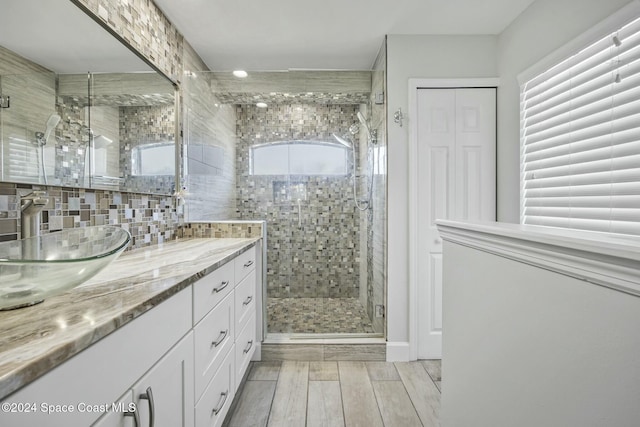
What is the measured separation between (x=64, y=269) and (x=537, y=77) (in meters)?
2.63

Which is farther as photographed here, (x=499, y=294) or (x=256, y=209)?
(x=256, y=209)

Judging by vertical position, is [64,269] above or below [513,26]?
below

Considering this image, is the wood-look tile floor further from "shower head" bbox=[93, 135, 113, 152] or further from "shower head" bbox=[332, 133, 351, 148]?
"shower head" bbox=[332, 133, 351, 148]

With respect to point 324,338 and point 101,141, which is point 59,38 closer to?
point 101,141

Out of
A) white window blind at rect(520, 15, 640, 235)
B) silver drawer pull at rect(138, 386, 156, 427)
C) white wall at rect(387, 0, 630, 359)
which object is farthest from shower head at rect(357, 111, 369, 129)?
silver drawer pull at rect(138, 386, 156, 427)

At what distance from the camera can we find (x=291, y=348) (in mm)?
2531

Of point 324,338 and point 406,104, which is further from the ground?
point 406,104

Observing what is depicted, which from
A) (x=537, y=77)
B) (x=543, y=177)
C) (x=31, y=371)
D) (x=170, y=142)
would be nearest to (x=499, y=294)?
(x=31, y=371)

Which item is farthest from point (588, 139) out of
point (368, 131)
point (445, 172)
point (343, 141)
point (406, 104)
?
point (343, 141)

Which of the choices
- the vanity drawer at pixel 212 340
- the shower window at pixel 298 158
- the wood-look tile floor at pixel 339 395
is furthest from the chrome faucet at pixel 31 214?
the shower window at pixel 298 158

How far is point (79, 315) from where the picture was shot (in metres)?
0.72

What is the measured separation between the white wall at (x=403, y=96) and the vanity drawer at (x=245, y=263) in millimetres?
1050

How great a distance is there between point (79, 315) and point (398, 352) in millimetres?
2295

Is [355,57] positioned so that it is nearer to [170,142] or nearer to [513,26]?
[513,26]
